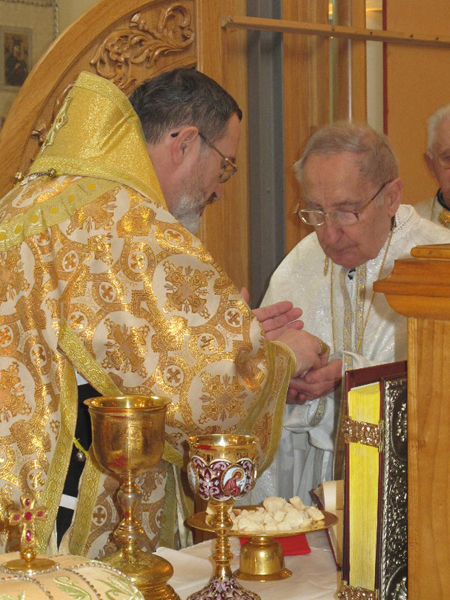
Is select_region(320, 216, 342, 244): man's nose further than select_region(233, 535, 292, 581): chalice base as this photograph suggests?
Yes

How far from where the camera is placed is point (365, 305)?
3184 millimetres

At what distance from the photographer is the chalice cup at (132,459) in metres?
1.48

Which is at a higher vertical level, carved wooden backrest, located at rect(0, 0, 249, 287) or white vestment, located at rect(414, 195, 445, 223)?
carved wooden backrest, located at rect(0, 0, 249, 287)

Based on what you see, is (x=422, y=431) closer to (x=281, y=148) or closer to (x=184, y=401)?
(x=184, y=401)

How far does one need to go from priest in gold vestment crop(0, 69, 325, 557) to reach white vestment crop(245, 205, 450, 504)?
19.0 inches

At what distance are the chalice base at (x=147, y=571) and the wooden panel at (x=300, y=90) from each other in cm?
326

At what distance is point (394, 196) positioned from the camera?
3.08 meters

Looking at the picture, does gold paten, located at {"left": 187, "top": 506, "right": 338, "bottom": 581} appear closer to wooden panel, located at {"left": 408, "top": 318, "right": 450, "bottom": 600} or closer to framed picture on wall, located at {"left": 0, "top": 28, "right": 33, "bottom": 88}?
wooden panel, located at {"left": 408, "top": 318, "right": 450, "bottom": 600}

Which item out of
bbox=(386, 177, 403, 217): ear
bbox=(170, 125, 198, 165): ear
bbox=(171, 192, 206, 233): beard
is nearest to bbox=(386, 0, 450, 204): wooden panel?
bbox=(386, 177, 403, 217): ear

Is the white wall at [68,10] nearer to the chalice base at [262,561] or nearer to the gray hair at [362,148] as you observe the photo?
the gray hair at [362,148]

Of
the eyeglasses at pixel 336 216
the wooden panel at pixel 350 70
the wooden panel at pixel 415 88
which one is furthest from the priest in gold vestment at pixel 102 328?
the wooden panel at pixel 415 88

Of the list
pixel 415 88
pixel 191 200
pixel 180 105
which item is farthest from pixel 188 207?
pixel 415 88

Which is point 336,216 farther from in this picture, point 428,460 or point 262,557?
Answer: point 428,460

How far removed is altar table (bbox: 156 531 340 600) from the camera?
5.32 feet
